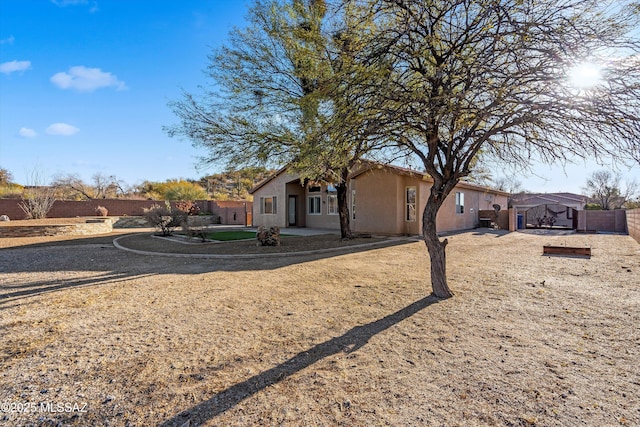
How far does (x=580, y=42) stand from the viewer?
3.99 metres

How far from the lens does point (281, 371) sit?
9.73 ft

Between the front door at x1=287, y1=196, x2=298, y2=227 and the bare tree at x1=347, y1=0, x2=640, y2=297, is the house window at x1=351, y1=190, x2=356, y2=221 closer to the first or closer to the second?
the front door at x1=287, y1=196, x2=298, y2=227

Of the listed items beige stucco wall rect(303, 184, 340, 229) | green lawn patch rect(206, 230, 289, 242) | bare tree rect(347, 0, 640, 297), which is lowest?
green lawn patch rect(206, 230, 289, 242)

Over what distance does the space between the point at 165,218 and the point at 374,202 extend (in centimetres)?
1042

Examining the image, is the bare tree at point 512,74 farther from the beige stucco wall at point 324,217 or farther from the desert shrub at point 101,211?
the desert shrub at point 101,211

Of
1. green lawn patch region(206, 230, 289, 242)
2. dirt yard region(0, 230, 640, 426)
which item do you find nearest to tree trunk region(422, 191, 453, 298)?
dirt yard region(0, 230, 640, 426)

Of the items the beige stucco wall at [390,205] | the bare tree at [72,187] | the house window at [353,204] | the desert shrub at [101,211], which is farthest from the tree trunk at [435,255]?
the bare tree at [72,187]

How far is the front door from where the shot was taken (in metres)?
21.6

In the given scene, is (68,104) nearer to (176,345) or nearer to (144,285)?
(144,285)

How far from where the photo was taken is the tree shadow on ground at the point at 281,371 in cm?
234

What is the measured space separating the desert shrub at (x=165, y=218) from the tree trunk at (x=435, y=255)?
13269 mm

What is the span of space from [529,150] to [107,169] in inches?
1839

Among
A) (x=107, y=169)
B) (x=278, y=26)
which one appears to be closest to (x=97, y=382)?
(x=278, y=26)

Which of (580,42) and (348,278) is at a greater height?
(580,42)
